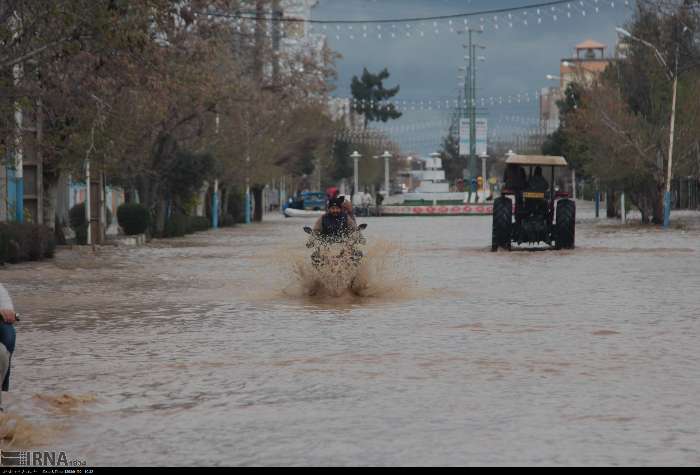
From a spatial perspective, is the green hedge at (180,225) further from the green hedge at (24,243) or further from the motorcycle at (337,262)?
the motorcycle at (337,262)

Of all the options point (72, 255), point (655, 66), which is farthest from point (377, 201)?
point (72, 255)

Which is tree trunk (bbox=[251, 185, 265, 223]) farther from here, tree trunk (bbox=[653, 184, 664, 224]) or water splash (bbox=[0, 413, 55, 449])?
water splash (bbox=[0, 413, 55, 449])

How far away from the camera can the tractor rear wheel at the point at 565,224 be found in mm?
35191

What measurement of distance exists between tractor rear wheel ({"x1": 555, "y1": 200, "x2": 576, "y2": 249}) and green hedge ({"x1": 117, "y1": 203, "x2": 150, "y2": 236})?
14958 millimetres

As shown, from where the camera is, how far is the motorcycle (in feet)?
66.2

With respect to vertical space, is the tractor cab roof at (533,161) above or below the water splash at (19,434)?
above

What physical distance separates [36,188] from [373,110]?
12954cm

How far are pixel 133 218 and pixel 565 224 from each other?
1529cm

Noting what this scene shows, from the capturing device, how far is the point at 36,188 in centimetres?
4116

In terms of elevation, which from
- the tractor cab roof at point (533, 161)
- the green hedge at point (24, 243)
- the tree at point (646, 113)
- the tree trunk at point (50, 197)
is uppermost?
the tree at point (646, 113)

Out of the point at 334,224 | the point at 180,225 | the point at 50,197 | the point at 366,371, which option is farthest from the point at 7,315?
the point at 180,225

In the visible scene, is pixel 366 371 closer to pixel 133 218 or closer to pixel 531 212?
pixel 531 212

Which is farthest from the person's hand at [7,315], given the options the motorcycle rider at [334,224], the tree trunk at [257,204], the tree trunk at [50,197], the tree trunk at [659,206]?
the tree trunk at [257,204]

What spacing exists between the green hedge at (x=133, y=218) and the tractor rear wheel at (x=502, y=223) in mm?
13808
